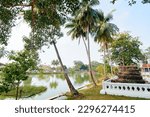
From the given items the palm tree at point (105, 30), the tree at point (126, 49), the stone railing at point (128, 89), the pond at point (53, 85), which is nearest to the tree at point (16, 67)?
the pond at point (53, 85)

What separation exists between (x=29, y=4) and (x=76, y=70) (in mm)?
119927

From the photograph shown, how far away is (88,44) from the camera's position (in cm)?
2820

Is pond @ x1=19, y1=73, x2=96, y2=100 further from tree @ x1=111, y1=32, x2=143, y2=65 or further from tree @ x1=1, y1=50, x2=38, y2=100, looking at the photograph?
tree @ x1=111, y1=32, x2=143, y2=65

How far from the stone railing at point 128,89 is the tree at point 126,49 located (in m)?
18.6

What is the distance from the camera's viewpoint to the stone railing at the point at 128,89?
50.8 feet

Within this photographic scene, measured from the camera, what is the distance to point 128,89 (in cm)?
1630

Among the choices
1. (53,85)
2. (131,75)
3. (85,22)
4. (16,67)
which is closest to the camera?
(131,75)

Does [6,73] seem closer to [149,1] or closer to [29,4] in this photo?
[29,4]

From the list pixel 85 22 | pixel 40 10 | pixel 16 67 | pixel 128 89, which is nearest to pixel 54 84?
pixel 85 22

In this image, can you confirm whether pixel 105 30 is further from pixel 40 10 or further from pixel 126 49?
pixel 40 10

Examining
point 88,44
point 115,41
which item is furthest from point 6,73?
point 115,41

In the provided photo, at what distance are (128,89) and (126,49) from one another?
65.9 feet

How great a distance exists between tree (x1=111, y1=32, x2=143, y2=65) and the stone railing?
18.6 m

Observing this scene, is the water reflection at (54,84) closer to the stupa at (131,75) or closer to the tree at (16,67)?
the tree at (16,67)
